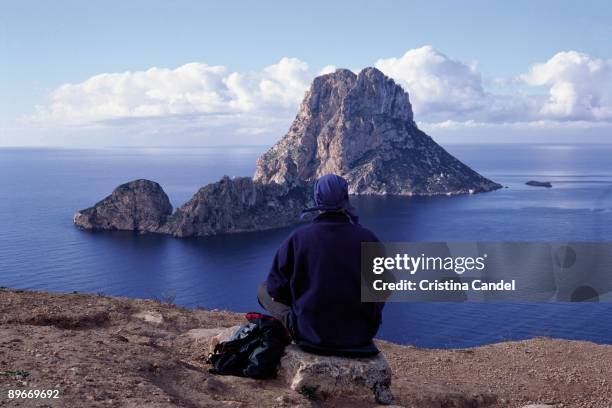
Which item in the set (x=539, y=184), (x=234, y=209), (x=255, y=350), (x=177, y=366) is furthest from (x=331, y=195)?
(x=539, y=184)

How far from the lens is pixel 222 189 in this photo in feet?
451

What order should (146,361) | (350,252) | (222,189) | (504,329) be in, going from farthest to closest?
1. (222,189)
2. (504,329)
3. (146,361)
4. (350,252)

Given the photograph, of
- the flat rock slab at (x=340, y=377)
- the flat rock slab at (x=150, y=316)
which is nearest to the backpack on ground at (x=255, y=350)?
the flat rock slab at (x=340, y=377)

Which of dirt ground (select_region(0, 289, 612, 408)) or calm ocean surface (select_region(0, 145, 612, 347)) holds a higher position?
dirt ground (select_region(0, 289, 612, 408))

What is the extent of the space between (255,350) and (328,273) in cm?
204

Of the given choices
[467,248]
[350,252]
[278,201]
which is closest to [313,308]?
[350,252]

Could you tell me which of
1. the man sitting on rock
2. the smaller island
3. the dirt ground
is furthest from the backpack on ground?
the smaller island

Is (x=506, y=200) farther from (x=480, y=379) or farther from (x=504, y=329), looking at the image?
(x=480, y=379)

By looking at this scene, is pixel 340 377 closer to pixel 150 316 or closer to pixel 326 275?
pixel 326 275

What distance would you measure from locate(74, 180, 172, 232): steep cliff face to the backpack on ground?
121530mm

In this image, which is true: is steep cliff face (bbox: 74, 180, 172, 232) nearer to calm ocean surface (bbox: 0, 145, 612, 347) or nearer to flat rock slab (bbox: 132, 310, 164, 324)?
calm ocean surface (bbox: 0, 145, 612, 347)

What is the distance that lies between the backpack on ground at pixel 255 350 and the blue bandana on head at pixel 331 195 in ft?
6.94

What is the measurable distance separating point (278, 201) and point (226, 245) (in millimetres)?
38412

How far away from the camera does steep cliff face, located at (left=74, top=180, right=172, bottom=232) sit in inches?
4973
